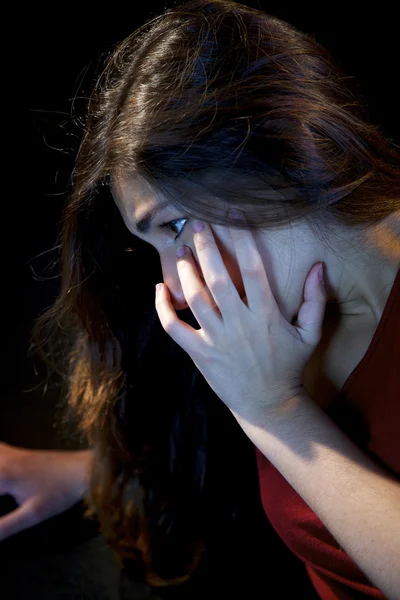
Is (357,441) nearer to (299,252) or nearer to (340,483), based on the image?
(340,483)

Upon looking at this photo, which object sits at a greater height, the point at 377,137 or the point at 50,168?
the point at 377,137

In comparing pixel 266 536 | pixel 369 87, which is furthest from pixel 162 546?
pixel 369 87

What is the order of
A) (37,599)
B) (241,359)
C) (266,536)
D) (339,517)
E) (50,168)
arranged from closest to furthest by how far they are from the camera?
(339,517)
(241,359)
(37,599)
(266,536)
(50,168)

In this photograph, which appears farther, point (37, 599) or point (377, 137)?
point (37, 599)

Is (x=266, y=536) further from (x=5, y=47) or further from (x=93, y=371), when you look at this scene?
(x=5, y=47)

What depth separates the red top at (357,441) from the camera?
775mm

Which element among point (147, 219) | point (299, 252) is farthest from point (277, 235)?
point (147, 219)

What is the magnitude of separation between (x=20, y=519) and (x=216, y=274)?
0.55 meters

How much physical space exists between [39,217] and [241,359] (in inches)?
31.1

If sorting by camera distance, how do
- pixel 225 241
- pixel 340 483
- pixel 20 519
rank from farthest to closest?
pixel 20 519 < pixel 225 241 < pixel 340 483

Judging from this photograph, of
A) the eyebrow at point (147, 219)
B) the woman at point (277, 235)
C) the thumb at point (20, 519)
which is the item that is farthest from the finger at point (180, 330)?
the thumb at point (20, 519)

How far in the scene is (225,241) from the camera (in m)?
0.79

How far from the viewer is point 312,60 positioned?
82cm

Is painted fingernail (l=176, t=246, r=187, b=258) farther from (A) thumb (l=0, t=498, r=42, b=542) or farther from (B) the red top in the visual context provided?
(A) thumb (l=0, t=498, r=42, b=542)
